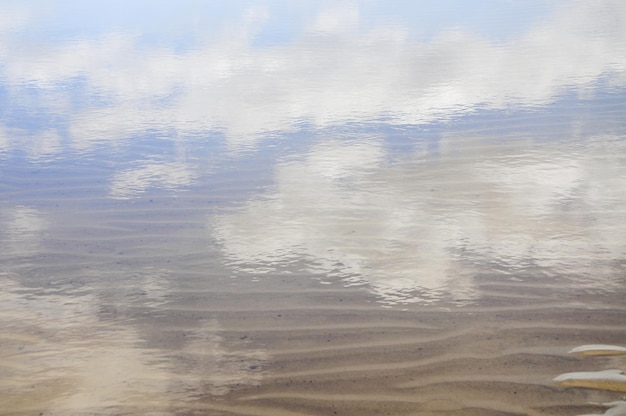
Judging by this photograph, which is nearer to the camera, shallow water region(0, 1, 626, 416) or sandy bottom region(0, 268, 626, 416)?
sandy bottom region(0, 268, 626, 416)

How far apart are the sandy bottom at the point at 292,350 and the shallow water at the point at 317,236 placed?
0.01 m

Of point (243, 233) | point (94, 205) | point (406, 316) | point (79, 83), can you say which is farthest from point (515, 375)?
point (79, 83)

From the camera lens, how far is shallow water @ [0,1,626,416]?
9.88 ft

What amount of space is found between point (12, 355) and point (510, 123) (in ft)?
14.5

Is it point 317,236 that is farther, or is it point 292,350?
point 317,236

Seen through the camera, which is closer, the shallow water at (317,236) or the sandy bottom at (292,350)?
the sandy bottom at (292,350)

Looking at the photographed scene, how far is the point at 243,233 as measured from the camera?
4414 millimetres

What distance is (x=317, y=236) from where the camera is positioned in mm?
4328

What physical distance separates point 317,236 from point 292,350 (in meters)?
1.21

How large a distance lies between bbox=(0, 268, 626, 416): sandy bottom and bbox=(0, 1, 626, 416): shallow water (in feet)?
0.04

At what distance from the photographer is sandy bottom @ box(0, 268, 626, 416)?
2857 millimetres

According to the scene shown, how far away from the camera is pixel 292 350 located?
321cm

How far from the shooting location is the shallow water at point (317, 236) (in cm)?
301

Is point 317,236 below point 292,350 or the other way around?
the other way around
